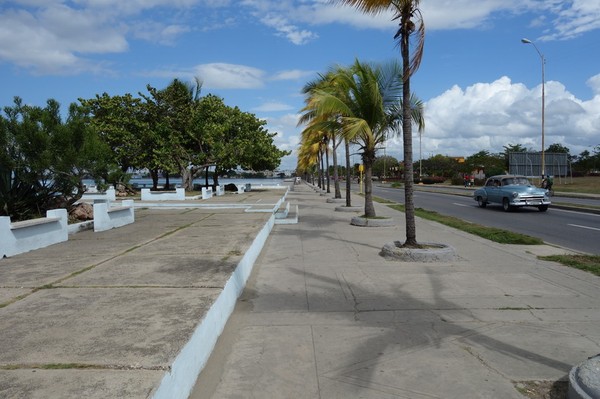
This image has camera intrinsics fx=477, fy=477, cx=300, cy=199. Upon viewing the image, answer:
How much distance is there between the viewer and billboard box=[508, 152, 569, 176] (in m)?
37.3

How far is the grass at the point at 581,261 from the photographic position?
829 cm

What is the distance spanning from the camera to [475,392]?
12.2 feet

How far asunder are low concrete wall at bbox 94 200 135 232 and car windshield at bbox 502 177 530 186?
56.2 ft

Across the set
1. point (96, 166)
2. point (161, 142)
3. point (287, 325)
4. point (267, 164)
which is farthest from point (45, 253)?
point (267, 164)

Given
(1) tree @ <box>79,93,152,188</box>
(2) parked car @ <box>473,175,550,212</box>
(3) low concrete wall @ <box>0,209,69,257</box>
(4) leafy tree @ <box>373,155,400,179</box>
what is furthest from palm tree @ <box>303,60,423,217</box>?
(4) leafy tree @ <box>373,155,400,179</box>

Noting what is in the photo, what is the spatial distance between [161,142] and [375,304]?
3133 cm

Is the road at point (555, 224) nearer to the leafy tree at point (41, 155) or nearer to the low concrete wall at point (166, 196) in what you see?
the leafy tree at point (41, 155)

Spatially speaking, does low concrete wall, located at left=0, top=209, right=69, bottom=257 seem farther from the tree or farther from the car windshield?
the tree

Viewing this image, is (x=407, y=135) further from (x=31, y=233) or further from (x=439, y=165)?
(x=439, y=165)

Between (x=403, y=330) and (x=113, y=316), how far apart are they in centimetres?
301

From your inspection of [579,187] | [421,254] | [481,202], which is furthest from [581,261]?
[579,187]

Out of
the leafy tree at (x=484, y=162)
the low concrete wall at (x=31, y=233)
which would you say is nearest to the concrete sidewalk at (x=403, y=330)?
the low concrete wall at (x=31, y=233)

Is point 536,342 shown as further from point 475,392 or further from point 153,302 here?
point 153,302

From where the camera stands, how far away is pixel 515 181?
74.2 ft
